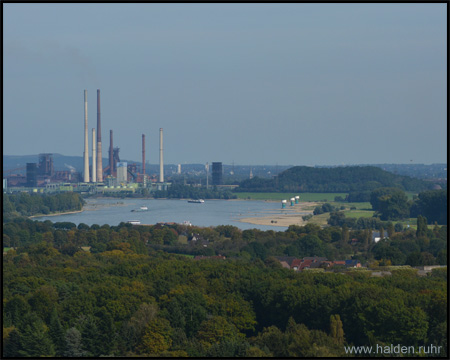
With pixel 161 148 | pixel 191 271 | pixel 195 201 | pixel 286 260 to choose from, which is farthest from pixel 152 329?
pixel 161 148

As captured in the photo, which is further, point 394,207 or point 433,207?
point 394,207

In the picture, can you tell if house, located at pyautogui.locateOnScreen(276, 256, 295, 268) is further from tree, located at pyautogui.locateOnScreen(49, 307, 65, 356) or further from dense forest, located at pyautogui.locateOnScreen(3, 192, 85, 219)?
dense forest, located at pyautogui.locateOnScreen(3, 192, 85, 219)

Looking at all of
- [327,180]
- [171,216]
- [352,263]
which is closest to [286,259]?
[352,263]

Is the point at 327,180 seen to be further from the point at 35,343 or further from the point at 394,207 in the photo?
the point at 35,343

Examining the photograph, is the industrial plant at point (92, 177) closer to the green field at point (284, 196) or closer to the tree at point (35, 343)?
the green field at point (284, 196)

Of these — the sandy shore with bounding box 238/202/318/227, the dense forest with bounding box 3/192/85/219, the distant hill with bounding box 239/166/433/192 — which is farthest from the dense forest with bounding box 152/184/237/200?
the sandy shore with bounding box 238/202/318/227
